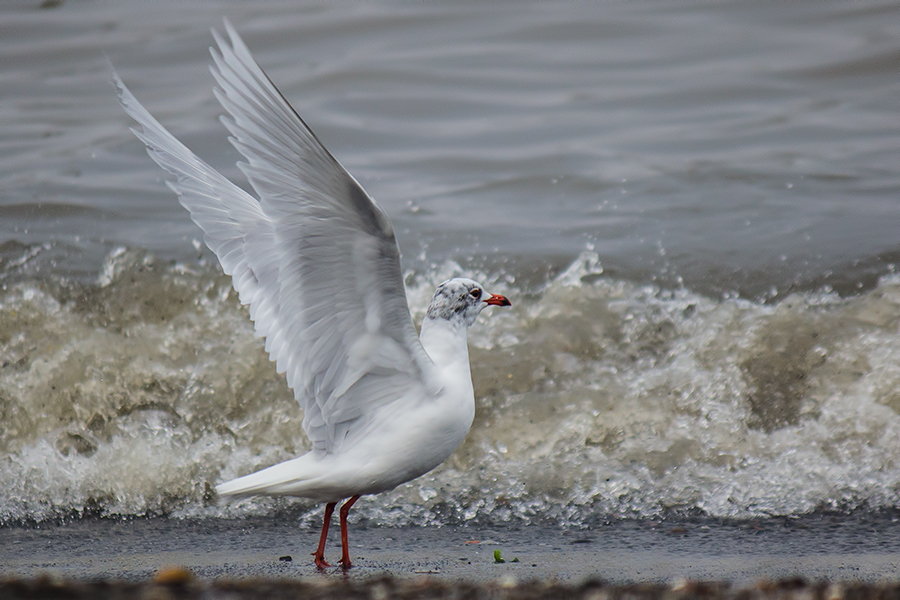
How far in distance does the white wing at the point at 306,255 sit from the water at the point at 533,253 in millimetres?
1079

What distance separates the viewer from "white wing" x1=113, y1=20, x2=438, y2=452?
338 cm

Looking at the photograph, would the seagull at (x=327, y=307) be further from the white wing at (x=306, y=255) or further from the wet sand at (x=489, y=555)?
the wet sand at (x=489, y=555)

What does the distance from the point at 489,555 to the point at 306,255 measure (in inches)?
60.7

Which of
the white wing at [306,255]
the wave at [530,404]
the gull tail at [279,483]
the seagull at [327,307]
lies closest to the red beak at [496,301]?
the seagull at [327,307]

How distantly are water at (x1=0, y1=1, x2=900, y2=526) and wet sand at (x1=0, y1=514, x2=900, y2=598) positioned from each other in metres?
0.26

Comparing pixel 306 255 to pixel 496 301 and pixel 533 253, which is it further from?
pixel 533 253

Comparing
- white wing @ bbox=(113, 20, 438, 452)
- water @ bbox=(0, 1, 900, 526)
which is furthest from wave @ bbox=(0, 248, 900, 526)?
white wing @ bbox=(113, 20, 438, 452)

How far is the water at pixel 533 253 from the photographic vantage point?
17.1ft

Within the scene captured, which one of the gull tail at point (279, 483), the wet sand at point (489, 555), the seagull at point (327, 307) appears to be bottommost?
the wet sand at point (489, 555)

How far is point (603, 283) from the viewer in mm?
7043

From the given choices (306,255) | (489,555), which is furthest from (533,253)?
(306,255)

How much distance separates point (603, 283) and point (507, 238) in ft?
3.94

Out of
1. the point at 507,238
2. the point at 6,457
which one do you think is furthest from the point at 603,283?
the point at 6,457

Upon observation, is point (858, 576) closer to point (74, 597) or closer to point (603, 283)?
point (74, 597)
